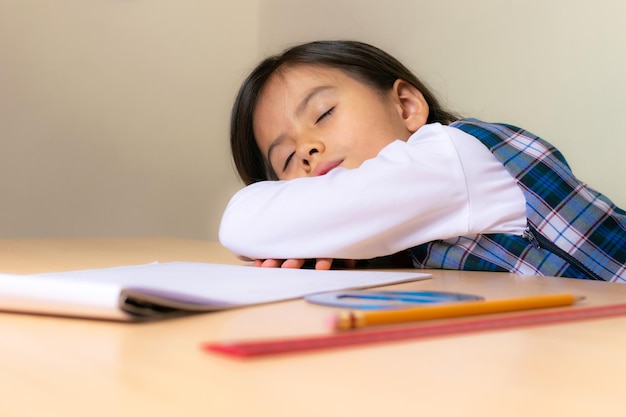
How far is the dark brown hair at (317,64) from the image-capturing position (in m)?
1.41

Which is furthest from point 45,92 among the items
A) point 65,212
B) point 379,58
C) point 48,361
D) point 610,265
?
point 48,361

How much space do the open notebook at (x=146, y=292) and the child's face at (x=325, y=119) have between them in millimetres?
619

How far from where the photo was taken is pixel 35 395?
0.85ft

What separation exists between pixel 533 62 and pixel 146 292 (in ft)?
4.73

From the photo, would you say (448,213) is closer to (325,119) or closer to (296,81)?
(325,119)

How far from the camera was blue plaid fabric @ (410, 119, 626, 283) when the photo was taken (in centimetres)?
94

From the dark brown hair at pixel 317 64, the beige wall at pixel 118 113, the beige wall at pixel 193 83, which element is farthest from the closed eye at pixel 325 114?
the beige wall at pixel 118 113

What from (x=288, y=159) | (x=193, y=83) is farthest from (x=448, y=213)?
(x=193, y=83)

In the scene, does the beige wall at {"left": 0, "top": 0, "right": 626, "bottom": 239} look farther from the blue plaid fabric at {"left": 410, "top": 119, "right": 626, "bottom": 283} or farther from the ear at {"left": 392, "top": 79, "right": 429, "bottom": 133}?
the blue plaid fabric at {"left": 410, "top": 119, "right": 626, "bottom": 283}

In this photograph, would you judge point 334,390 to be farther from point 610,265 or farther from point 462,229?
point 610,265

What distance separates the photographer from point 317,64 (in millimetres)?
1416

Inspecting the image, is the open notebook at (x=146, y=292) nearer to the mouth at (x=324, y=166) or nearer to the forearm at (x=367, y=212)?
the forearm at (x=367, y=212)

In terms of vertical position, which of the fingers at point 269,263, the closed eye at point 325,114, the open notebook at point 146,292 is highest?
the closed eye at point 325,114

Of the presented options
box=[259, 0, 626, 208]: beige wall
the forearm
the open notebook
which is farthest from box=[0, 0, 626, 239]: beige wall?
the open notebook
